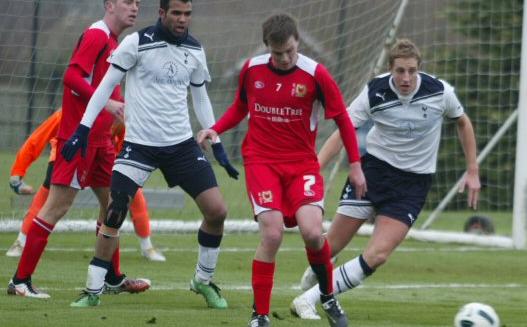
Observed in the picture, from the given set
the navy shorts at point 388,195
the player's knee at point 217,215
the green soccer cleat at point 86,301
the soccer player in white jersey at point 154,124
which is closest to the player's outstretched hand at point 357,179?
the navy shorts at point 388,195

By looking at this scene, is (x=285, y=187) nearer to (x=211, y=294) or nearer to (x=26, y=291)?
(x=211, y=294)

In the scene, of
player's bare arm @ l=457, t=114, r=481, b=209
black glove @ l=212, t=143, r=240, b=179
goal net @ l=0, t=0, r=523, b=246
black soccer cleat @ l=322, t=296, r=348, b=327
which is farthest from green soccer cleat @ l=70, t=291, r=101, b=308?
goal net @ l=0, t=0, r=523, b=246

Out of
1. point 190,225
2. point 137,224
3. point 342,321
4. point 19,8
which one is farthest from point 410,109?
point 190,225

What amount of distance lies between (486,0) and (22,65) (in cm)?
615

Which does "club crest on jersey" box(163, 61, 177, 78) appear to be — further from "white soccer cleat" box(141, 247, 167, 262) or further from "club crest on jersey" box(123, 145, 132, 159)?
"white soccer cleat" box(141, 247, 167, 262)

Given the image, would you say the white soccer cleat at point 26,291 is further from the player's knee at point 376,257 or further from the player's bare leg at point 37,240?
the player's knee at point 376,257

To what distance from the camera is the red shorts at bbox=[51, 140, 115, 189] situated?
9.25 metres

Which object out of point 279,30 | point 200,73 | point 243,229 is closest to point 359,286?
point 200,73

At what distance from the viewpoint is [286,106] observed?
8156mm

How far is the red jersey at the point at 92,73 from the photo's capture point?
30.1ft

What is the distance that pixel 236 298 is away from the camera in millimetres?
9734

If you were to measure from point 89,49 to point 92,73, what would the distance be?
20 centimetres

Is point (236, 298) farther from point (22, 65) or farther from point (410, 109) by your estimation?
point (22, 65)

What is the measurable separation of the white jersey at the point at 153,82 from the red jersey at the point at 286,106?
76 centimetres
